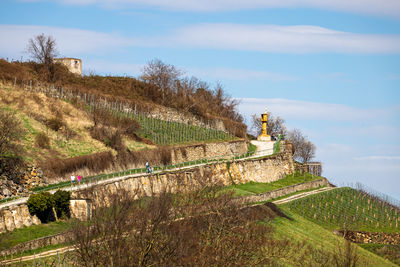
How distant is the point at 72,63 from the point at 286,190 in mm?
40291

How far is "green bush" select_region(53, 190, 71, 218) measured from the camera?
146 ft

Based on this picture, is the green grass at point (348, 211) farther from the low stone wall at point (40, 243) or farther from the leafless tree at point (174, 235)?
the low stone wall at point (40, 243)

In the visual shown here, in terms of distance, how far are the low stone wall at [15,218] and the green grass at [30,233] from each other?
402mm

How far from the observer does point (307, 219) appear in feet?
212

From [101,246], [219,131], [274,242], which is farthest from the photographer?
[219,131]

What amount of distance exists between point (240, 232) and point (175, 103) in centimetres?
5451

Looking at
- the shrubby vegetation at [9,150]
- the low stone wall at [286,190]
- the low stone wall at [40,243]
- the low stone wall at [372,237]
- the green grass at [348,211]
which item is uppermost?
the shrubby vegetation at [9,150]

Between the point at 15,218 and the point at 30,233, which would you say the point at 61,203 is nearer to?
the point at 15,218

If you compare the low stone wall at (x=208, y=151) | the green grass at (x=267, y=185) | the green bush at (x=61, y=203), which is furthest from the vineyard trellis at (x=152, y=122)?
the green bush at (x=61, y=203)

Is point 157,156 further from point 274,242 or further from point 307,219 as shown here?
point 274,242

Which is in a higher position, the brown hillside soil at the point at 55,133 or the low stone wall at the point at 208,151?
the brown hillside soil at the point at 55,133

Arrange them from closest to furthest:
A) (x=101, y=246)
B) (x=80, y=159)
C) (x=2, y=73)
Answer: (x=101, y=246) < (x=80, y=159) < (x=2, y=73)

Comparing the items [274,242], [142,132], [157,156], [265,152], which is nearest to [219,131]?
[265,152]

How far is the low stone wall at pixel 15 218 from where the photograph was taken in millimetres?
40625
